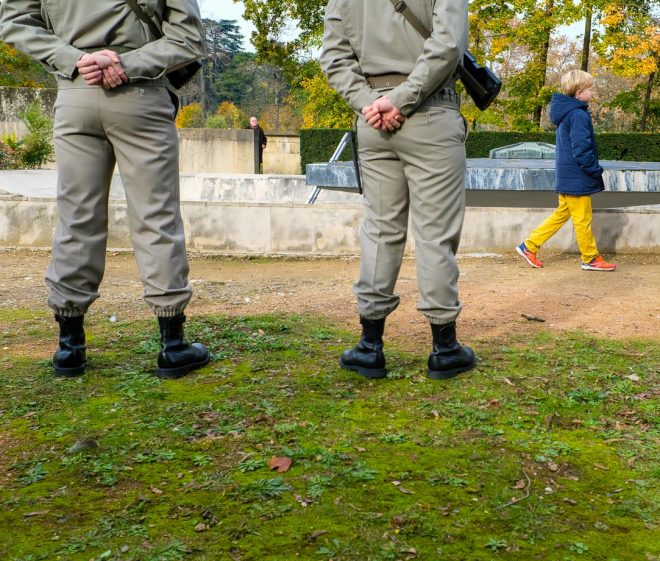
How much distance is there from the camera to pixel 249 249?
8945 mm

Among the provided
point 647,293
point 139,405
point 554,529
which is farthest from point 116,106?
point 647,293

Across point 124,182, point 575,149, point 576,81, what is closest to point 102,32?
point 124,182

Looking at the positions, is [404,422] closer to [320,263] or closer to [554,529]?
[554,529]

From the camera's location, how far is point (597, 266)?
776 cm

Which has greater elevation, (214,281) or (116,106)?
(116,106)

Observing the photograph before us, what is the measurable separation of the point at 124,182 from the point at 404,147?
4.16 feet

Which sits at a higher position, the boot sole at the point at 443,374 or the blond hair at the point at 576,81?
the blond hair at the point at 576,81

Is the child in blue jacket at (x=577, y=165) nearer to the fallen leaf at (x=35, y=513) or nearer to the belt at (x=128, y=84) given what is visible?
the belt at (x=128, y=84)

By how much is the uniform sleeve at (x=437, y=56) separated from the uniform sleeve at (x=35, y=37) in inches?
56.3

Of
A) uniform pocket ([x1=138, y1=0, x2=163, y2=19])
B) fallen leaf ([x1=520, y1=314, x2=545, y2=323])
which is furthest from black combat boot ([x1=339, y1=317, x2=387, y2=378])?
fallen leaf ([x1=520, y1=314, x2=545, y2=323])

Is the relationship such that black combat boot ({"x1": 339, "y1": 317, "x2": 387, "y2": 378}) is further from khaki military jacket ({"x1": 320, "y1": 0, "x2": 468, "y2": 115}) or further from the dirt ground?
khaki military jacket ({"x1": 320, "y1": 0, "x2": 468, "y2": 115})

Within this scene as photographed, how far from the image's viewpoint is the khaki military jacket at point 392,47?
3.64 metres

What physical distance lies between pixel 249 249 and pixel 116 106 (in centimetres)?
514

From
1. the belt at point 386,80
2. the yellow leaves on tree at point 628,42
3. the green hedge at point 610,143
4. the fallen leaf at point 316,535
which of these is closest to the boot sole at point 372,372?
the belt at point 386,80
